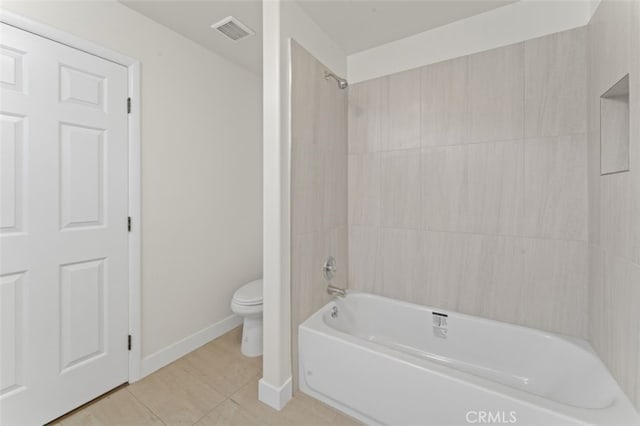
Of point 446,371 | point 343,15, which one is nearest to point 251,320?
point 446,371

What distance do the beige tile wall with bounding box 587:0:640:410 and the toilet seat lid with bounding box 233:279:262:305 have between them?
1928 mm

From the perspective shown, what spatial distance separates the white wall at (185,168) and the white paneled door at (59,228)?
0.52 feet

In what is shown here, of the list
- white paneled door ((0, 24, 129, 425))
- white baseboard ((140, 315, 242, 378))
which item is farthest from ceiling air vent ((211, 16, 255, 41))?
white baseboard ((140, 315, 242, 378))

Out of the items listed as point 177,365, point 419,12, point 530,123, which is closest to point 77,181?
point 177,365

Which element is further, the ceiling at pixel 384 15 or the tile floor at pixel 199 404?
the ceiling at pixel 384 15

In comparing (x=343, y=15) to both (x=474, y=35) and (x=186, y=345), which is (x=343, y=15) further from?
(x=186, y=345)

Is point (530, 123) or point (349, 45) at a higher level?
point (349, 45)

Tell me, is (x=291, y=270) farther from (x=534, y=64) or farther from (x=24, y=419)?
(x=534, y=64)

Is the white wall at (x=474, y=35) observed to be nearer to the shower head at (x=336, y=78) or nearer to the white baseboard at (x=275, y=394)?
the shower head at (x=336, y=78)

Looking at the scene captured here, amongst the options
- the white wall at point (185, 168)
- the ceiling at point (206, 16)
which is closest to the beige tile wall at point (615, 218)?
the ceiling at point (206, 16)

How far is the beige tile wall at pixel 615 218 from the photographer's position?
1.01 m

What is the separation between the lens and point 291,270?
1.65m

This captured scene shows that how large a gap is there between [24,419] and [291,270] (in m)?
1.48

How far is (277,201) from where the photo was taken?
155 centimetres
